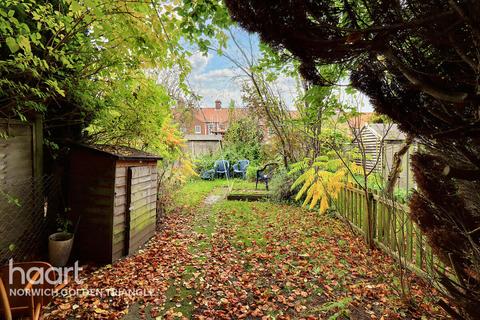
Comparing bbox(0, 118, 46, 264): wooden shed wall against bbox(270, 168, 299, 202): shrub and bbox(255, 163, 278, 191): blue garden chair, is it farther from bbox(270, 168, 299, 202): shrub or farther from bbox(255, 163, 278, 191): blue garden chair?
bbox(255, 163, 278, 191): blue garden chair

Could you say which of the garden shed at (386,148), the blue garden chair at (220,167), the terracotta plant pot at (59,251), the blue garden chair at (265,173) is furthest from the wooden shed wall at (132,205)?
the blue garden chair at (220,167)

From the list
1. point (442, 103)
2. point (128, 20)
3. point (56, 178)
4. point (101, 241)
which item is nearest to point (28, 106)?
point (56, 178)

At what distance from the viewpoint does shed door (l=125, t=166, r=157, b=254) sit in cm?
433

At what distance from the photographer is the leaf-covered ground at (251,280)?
2.80 metres

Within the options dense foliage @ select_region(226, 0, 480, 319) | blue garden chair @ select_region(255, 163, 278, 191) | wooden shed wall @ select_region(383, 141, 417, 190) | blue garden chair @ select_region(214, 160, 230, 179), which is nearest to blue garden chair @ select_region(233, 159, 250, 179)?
blue garden chair @ select_region(214, 160, 230, 179)

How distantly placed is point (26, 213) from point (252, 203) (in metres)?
6.25

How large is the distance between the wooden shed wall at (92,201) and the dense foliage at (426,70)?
352 centimetres

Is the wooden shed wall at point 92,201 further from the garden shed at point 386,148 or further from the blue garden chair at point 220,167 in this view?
the blue garden chair at point 220,167

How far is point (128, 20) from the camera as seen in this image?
2.85m

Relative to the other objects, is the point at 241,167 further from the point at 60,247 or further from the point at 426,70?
the point at 426,70

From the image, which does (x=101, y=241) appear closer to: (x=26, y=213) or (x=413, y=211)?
(x=26, y=213)

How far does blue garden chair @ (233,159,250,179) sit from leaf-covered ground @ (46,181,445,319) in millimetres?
8428

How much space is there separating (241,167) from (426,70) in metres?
13.4

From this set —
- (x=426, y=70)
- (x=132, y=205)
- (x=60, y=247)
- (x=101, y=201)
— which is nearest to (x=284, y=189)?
(x=132, y=205)
